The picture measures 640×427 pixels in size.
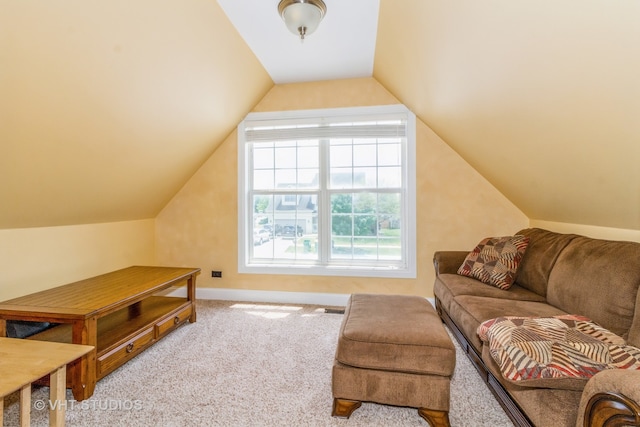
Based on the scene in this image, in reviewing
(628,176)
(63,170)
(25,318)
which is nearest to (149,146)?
(63,170)

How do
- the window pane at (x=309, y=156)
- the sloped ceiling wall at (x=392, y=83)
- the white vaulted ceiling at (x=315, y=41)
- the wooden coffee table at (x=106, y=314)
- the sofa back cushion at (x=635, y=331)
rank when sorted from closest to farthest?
the sloped ceiling wall at (x=392, y=83) < the sofa back cushion at (x=635, y=331) < the wooden coffee table at (x=106, y=314) < the white vaulted ceiling at (x=315, y=41) < the window pane at (x=309, y=156)

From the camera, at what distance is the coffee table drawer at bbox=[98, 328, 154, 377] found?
1.86 m

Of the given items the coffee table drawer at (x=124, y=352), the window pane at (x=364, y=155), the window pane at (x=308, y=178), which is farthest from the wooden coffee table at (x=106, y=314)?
the window pane at (x=364, y=155)

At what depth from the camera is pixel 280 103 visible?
11.4 feet

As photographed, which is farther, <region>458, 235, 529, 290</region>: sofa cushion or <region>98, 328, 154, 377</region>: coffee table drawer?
<region>458, 235, 529, 290</region>: sofa cushion

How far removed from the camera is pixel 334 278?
3383 mm

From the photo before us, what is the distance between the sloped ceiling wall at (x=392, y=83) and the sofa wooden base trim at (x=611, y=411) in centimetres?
114

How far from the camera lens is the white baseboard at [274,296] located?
11.1ft

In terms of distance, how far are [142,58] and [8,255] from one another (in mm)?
1744

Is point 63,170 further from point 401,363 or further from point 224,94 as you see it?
point 401,363

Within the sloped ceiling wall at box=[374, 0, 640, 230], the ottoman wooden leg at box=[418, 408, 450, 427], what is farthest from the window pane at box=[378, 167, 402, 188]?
the ottoman wooden leg at box=[418, 408, 450, 427]

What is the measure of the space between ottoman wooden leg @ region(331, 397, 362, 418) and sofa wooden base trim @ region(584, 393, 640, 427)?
1008 mm

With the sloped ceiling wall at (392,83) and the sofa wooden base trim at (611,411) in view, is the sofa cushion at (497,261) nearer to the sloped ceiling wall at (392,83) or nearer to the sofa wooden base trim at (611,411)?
the sloped ceiling wall at (392,83)

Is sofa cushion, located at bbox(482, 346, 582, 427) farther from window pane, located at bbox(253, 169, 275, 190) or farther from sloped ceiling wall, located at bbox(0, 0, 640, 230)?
window pane, located at bbox(253, 169, 275, 190)
